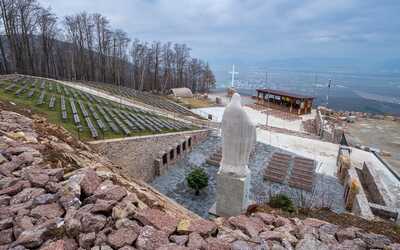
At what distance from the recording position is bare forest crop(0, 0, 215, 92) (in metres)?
23.6

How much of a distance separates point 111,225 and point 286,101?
1190 inches

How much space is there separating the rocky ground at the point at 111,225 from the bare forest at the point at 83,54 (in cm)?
2812

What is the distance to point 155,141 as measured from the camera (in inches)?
444

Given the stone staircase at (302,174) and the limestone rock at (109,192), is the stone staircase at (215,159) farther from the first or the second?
the limestone rock at (109,192)

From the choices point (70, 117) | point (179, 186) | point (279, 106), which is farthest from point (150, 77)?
point (179, 186)

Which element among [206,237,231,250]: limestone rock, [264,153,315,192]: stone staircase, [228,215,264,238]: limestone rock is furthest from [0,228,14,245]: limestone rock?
[264,153,315,192]: stone staircase

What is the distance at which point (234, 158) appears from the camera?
443 centimetres

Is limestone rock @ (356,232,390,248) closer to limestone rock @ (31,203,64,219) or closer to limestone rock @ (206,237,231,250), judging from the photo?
limestone rock @ (206,237,231,250)

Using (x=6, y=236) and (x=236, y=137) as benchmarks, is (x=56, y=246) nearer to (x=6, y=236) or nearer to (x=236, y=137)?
(x=6, y=236)

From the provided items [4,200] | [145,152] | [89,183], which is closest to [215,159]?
[145,152]

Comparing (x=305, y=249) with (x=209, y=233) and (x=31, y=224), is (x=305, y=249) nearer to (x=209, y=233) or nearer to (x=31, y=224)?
(x=209, y=233)

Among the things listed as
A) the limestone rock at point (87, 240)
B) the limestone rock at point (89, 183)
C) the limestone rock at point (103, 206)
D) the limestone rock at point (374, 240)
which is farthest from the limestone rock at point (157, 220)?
the limestone rock at point (374, 240)

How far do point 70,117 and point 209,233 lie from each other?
10.6m

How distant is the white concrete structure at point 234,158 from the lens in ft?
13.4
